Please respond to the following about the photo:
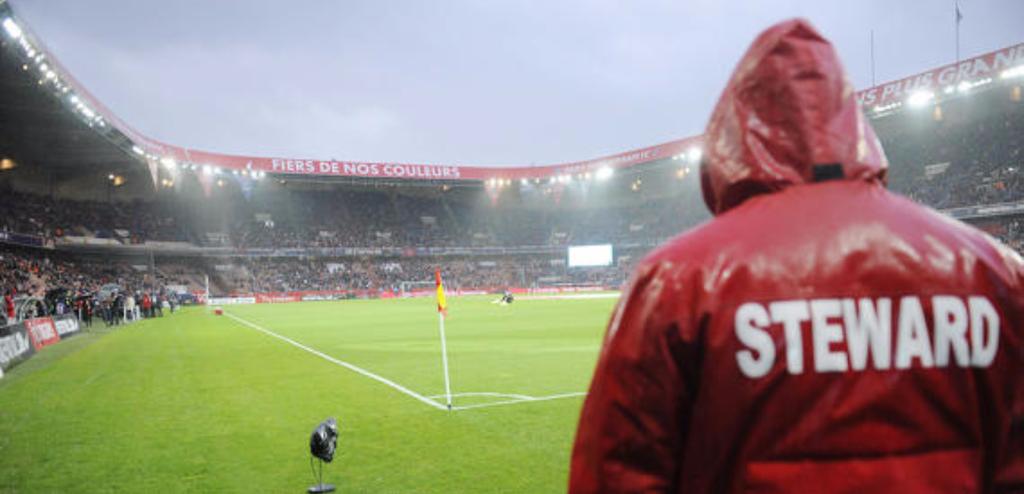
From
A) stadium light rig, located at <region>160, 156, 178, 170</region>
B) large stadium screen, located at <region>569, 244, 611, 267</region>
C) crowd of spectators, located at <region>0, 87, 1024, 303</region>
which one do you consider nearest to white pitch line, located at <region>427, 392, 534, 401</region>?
crowd of spectators, located at <region>0, 87, 1024, 303</region>

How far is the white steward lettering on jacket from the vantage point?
138 cm

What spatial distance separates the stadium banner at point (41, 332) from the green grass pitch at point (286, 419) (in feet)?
9.24

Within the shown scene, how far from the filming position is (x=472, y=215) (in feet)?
255

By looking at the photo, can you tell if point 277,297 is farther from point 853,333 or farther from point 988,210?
point 853,333

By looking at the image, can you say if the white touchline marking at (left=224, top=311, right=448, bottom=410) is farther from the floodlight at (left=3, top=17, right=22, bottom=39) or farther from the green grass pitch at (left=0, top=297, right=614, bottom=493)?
the floodlight at (left=3, top=17, right=22, bottom=39)

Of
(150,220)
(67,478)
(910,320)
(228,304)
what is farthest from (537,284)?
(910,320)

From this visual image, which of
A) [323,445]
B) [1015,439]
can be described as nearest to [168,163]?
[323,445]

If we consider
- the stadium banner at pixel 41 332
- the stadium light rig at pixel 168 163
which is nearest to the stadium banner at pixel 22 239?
the stadium light rig at pixel 168 163

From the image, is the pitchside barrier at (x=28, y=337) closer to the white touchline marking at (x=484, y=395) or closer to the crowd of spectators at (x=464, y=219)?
the white touchline marking at (x=484, y=395)

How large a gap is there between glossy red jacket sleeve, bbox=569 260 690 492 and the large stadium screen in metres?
57.4

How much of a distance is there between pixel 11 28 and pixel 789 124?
30.2m

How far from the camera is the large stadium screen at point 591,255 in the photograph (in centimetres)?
5888

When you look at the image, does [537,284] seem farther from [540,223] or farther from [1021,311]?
[1021,311]

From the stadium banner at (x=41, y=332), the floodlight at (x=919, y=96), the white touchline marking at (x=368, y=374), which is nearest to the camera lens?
the white touchline marking at (x=368, y=374)
